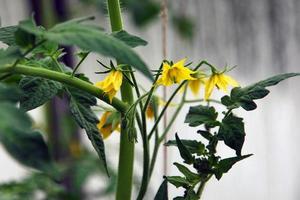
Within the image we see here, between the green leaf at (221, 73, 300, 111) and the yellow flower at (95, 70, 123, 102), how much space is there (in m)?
0.09

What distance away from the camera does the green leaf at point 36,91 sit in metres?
0.51

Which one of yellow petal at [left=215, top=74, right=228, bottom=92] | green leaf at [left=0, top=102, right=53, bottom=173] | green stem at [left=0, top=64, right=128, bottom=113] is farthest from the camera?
yellow petal at [left=215, top=74, right=228, bottom=92]

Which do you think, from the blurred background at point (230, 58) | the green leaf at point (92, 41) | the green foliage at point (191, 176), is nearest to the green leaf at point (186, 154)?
the green foliage at point (191, 176)

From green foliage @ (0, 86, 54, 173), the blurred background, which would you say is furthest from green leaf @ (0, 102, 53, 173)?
the blurred background

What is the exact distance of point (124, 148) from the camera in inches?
22.2

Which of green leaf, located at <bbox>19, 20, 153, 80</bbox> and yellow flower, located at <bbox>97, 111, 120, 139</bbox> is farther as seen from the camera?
yellow flower, located at <bbox>97, 111, 120, 139</bbox>

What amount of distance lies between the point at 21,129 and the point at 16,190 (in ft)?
1.90

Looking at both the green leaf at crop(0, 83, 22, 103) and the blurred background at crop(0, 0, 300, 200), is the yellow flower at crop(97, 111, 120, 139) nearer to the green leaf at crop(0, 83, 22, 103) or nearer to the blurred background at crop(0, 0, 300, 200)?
the green leaf at crop(0, 83, 22, 103)

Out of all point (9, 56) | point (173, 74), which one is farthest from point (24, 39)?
point (173, 74)

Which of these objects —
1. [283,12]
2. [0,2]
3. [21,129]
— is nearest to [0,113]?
[21,129]

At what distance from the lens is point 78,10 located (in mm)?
1848

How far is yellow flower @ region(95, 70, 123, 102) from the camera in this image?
52 centimetres

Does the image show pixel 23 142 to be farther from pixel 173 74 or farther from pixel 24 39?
pixel 173 74

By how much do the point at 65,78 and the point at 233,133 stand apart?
0.44ft
